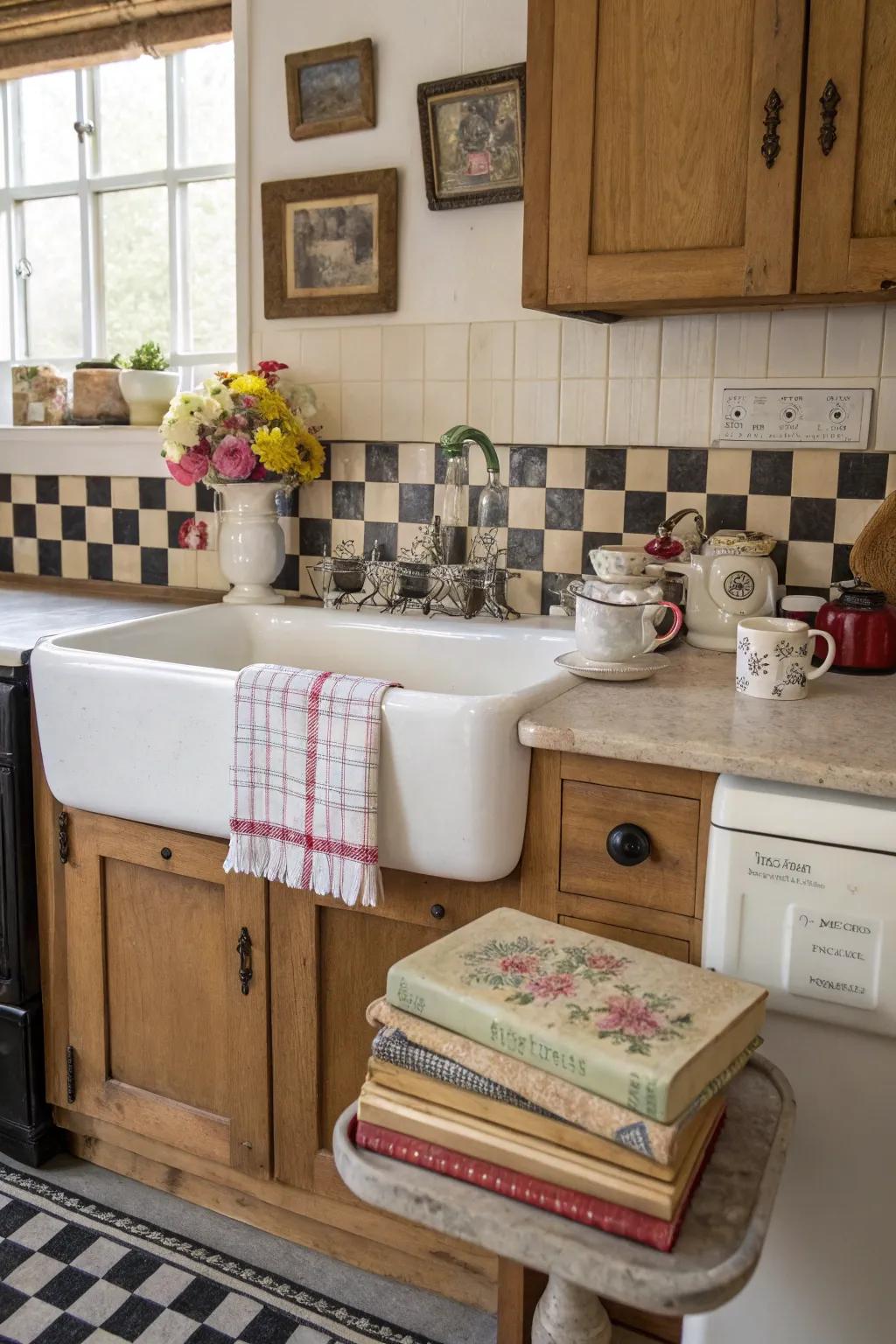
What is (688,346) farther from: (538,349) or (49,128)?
(49,128)

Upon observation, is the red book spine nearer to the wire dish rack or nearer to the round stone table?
the round stone table

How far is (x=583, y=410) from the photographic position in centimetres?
199

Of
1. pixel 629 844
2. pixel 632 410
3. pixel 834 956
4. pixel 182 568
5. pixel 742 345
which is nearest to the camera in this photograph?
pixel 834 956

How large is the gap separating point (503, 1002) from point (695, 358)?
1.29 meters

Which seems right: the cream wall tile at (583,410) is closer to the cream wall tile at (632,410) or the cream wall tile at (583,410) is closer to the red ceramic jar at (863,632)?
the cream wall tile at (632,410)

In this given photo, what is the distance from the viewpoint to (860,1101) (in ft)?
3.93

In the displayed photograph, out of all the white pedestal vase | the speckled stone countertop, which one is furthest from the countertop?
the speckled stone countertop

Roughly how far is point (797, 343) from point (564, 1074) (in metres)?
1.33

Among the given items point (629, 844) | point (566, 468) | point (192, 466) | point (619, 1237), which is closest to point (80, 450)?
point (192, 466)

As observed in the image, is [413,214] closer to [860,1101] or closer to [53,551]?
[53,551]

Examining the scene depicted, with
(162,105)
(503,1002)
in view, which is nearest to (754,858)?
(503,1002)

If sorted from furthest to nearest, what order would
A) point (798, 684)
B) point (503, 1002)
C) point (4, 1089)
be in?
point (4, 1089) → point (798, 684) → point (503, 1002)

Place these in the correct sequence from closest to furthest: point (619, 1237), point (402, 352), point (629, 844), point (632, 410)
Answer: point (619, 1237), point (629, 844), point (632, 410), point (402, 352)

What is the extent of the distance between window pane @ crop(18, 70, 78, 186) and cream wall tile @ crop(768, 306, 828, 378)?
5.90 ft
